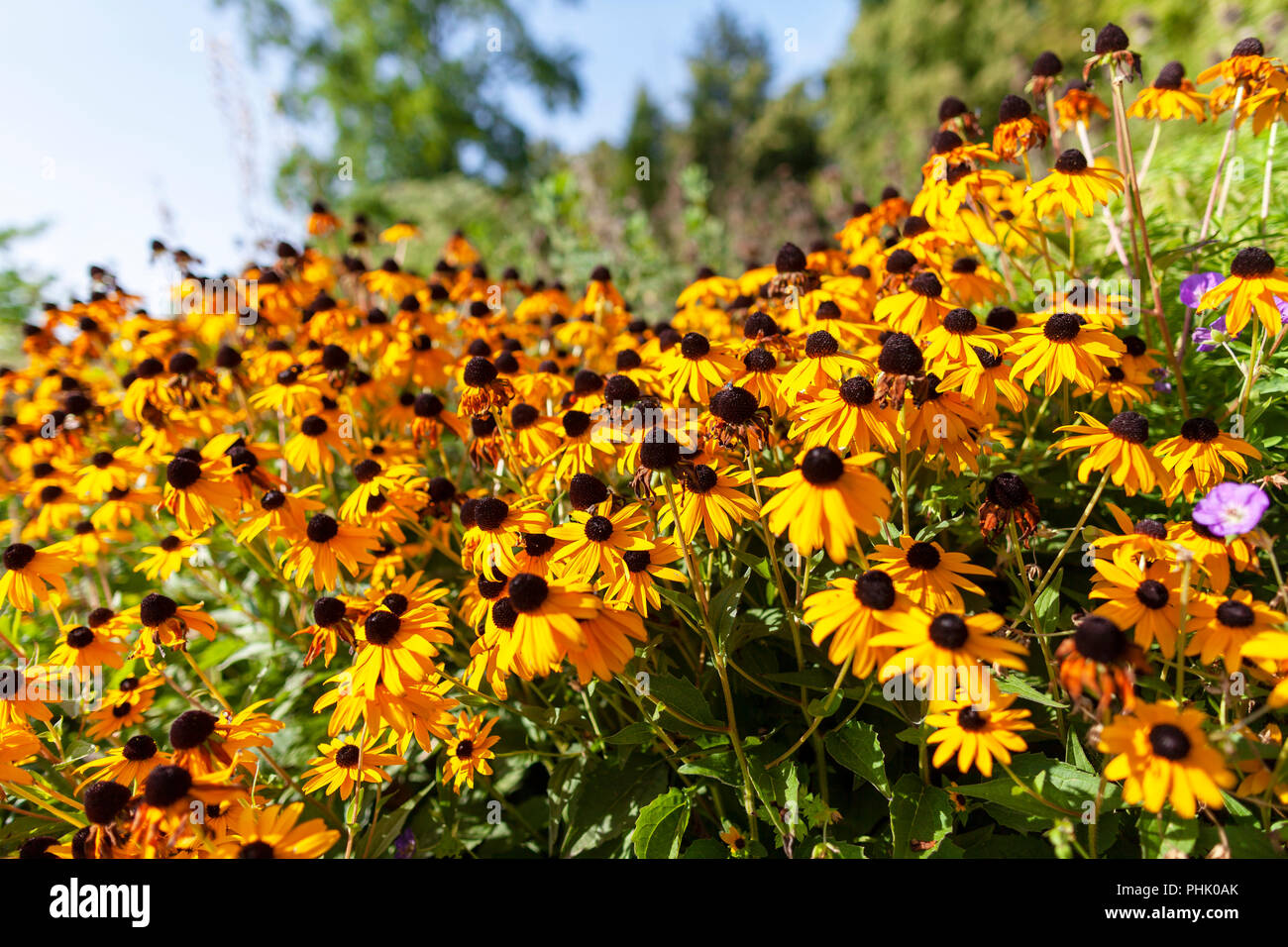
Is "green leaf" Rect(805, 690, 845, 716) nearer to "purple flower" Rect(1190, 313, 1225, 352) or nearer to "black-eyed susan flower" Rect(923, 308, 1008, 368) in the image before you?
"black-eyed susan flower" Rect(923, 308, 1008, 368)

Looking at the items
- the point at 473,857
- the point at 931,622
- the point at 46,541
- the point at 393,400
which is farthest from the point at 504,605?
the point at 46,541

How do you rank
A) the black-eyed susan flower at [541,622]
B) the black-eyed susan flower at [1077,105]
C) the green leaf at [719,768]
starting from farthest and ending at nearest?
the black-eyed susan flower at [1077,105]
the green leaf at [719,768]
the black-eyed susan flower at [541,622]

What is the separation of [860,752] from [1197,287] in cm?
217

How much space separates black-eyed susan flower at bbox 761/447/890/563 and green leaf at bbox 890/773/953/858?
2.72 ft

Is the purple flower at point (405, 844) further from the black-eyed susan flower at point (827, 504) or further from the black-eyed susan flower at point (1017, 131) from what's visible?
the black-eyed susan flower at point (1017, 131)

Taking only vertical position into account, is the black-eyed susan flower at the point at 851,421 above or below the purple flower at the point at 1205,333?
below

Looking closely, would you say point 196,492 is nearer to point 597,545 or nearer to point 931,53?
point 597,545

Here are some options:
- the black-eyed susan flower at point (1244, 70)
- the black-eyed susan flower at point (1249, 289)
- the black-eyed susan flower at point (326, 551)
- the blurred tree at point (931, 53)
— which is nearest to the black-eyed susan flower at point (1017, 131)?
the black-eyed susan flower at point (1244, 70)

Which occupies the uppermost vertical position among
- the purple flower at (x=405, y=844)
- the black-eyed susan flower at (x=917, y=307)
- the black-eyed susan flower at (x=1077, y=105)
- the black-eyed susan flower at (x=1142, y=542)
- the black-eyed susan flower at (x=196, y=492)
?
the black-eyed susan flower at (x=1077, y=105)

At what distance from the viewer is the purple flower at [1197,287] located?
2.60 meters

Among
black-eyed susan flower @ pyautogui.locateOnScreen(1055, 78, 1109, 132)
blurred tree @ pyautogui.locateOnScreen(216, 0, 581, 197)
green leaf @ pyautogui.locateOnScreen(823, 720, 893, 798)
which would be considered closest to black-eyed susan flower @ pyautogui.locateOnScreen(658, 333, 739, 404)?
green leaf @ pyautogui.locateOnScreen(823, 720, 893, 798)

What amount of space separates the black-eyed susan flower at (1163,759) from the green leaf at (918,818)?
22.2 inches
